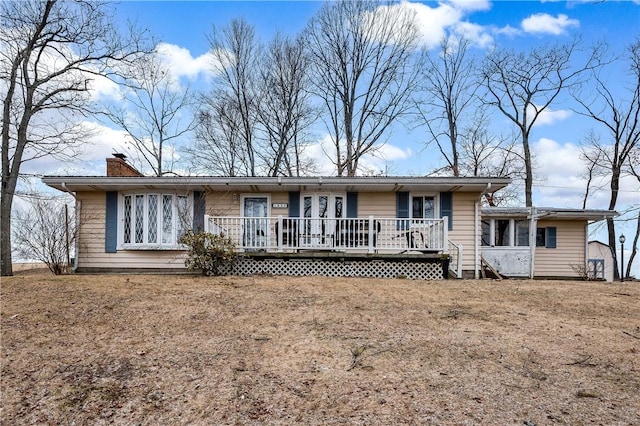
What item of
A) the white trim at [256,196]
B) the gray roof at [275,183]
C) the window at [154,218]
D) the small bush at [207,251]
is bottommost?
the small bush at [207,251]

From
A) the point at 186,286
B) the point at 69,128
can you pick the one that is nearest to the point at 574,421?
the point at 186,286

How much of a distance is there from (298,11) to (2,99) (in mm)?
14105

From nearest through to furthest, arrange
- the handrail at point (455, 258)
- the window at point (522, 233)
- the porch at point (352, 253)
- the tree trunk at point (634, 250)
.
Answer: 1. the porch at point (352, 253)
2. the handrail at point (455, 258)
3. the window at point (522, 233)
4. the tree trunk at point (634, 250)

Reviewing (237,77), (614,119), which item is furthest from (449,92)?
(237,77)

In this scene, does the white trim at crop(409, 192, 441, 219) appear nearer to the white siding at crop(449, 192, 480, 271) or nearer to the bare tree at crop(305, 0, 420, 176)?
the white siding at crop(449, 192, 480, 271)

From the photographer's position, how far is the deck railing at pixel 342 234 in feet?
32.2

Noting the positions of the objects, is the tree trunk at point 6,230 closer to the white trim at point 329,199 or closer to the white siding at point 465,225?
the white trim at point 329,199

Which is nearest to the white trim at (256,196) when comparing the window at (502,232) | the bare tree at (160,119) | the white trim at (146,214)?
the white trim at (146,214)

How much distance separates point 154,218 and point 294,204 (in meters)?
3.95

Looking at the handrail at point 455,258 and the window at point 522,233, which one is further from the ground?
the window at point 522,233

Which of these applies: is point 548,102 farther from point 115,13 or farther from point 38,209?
point 38,209

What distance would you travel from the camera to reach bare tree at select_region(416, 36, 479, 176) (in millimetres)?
21797

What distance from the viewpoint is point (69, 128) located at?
11875mm

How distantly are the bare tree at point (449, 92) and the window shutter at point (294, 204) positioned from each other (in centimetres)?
1306
